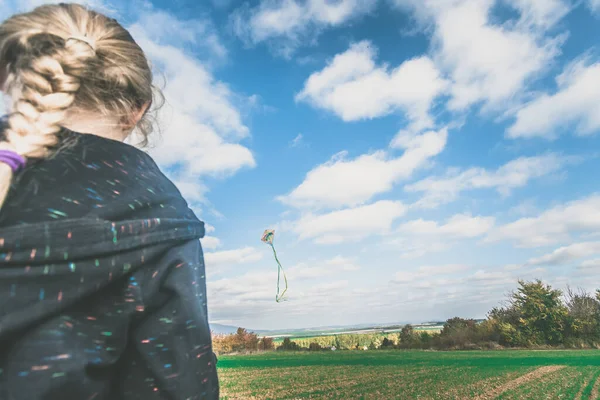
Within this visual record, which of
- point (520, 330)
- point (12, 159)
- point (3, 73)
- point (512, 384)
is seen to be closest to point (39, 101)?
point (12, 159)

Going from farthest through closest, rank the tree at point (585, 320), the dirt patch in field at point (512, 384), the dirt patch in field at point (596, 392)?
1. the tree at point (585, 320)
2. the dirt patch in field at point (512, 384)
3. the dirt patch in field at point (596, 392)

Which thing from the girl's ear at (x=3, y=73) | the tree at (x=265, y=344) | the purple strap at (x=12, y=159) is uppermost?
the girl's ear at (x=3, y=73)

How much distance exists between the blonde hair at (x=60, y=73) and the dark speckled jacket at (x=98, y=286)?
5 centimetres

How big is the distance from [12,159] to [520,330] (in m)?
68.6

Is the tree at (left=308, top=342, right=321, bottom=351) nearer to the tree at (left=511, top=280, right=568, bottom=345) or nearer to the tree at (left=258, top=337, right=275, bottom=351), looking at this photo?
the tree at (left=258, top=337, right=275, bottom=351)

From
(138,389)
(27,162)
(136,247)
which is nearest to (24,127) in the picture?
(27,162)

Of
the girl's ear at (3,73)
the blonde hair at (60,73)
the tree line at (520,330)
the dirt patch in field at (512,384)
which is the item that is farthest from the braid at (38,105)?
the tree line at (520,330)

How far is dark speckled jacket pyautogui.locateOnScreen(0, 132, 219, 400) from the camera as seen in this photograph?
1.85ft

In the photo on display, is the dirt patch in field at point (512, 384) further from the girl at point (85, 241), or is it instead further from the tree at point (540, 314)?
the tree at point (540, 314)

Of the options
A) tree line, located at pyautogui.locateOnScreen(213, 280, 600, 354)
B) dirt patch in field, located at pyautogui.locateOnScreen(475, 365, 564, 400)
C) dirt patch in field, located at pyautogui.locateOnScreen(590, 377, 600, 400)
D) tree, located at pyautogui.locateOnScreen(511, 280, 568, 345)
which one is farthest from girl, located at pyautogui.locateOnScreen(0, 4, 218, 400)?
tree, located at pyautogui.locateOnScreen(511, 280, 568, 345)

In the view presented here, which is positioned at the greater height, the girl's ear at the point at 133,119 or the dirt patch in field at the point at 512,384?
the girl's ear at the point at 133,119

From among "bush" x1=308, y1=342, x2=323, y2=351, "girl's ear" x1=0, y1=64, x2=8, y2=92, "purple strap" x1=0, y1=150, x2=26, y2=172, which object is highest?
"girl's ear" x1=0, y1=64, x2=8, y2=92

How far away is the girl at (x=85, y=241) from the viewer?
0.57 meters

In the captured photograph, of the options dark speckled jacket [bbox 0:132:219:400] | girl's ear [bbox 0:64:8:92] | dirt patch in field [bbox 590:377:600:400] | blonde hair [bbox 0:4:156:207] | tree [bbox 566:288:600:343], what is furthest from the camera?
tree [bbox 566:288:600:343]
